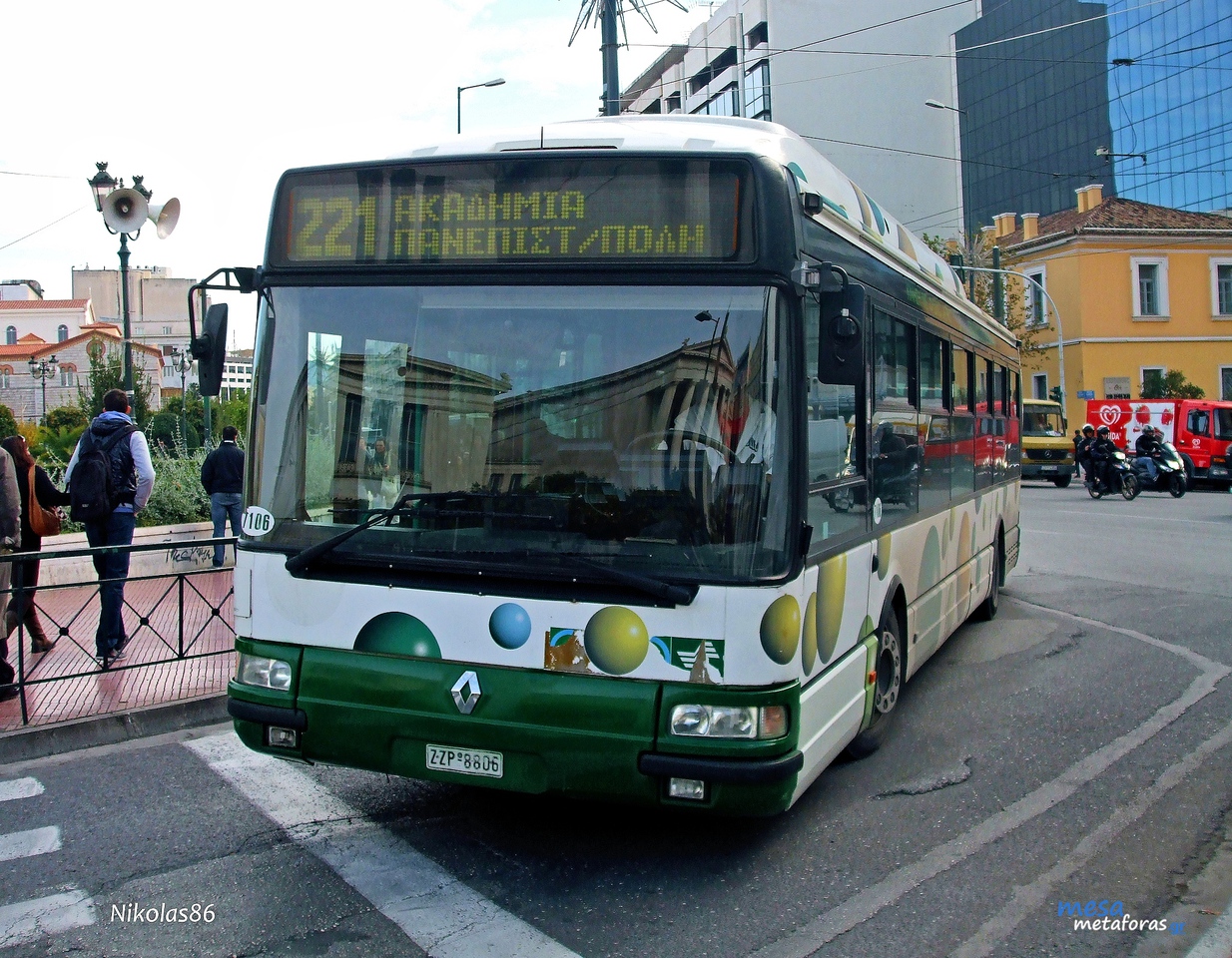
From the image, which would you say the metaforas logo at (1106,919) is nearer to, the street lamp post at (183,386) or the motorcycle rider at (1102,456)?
the street lamp post at (183,386)

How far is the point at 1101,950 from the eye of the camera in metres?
3.95

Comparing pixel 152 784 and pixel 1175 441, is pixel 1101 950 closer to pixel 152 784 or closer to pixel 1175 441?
pixel 152 784

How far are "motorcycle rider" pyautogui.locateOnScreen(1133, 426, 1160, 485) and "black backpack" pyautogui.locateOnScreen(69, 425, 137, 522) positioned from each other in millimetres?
26137

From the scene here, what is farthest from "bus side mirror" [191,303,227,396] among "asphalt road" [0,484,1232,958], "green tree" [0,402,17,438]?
"green tree" [0,402,17,438]

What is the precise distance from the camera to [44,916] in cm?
429

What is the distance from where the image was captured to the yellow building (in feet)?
158

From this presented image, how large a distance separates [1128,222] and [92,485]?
48.9 m

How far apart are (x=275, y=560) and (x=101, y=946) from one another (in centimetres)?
152

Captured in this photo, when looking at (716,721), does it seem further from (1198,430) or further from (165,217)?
(1198,430)

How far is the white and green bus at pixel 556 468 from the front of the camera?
13.9ft

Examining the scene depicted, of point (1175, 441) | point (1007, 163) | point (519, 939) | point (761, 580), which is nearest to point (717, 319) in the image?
point (761, 580)

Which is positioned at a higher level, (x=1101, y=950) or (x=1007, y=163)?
(x=1007, y=163)

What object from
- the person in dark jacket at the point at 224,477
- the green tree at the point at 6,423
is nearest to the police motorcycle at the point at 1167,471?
the person in dark jacket at the point at 224,477

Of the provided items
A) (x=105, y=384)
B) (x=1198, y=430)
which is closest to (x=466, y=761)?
(x=105, y=384)
